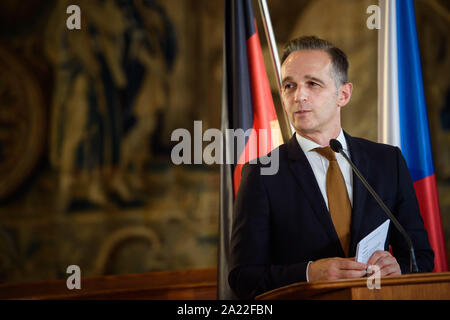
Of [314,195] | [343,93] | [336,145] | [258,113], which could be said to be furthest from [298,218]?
[258,113]

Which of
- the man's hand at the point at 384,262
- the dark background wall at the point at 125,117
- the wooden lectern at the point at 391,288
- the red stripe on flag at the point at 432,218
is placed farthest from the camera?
the dark background wall at the point at 125,117

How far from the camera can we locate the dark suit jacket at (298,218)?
258 cm

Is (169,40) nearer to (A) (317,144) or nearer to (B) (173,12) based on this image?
(B) (173,12)

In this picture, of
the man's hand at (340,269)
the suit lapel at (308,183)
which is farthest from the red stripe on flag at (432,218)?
the man's hand at (340,269)

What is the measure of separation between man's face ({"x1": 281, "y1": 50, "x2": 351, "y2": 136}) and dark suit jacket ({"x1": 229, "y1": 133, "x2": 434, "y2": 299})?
159 millimetres

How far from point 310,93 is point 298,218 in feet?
2.35

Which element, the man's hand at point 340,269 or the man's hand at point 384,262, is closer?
the man's hand at point 340,269

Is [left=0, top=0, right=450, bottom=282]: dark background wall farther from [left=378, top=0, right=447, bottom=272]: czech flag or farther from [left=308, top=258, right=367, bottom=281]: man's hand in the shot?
[left=308, top=258, right=367, bottom=281]: man's hand

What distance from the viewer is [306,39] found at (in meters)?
2.93

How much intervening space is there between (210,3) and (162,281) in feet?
10.2

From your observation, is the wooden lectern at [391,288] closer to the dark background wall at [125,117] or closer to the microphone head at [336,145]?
the microphone head at [336,145]

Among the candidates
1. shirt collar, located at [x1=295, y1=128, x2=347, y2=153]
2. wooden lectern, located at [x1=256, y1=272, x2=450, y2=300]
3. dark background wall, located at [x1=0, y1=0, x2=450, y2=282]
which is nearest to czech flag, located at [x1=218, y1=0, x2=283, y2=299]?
shirt collar, located at [x1=295, y1=128, x2=347, y2=153]

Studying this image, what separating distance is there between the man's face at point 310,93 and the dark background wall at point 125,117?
104 inches
